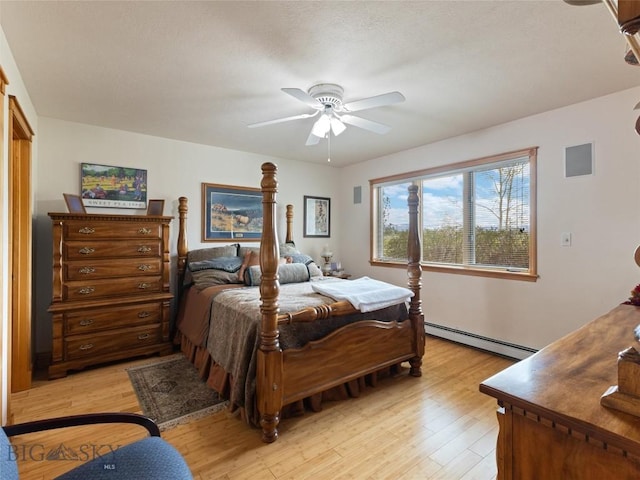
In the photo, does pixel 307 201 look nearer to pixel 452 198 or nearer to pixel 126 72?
pixel 452 198

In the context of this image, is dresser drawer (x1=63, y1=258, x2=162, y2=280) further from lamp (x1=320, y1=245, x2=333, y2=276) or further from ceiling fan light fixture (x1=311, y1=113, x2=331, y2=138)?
lamp (x1=320, y1=245, x2=333, y2=276)

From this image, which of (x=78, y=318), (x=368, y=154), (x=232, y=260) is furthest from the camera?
(x=368, y=154)

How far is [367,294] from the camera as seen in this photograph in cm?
240

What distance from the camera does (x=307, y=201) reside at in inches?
185

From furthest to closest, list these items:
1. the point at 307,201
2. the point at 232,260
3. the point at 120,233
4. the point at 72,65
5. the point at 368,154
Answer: the point at 307,201, the point at 368,154, the point at 232,260, the point at 120,233, the point at 72,65

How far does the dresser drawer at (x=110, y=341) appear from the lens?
2738mm

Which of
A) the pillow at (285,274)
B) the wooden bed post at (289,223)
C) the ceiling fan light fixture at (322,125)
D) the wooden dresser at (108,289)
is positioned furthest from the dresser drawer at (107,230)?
the ceiling fan light fixture at (322,125)

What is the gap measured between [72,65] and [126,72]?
315mm

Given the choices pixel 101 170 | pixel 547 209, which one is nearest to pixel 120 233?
pixel 101 170

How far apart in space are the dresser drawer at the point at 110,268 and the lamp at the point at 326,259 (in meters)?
2.15

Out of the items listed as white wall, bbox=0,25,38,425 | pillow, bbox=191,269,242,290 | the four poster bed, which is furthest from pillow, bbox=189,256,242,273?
white wall, bbox=0,25,38,425

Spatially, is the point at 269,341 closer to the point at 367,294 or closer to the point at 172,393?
the point at 367,294

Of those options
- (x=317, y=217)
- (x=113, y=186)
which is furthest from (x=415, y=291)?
(x=113, y=186)

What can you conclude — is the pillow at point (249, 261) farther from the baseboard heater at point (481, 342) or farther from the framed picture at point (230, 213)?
the baseboard heater at point (481, 342)
